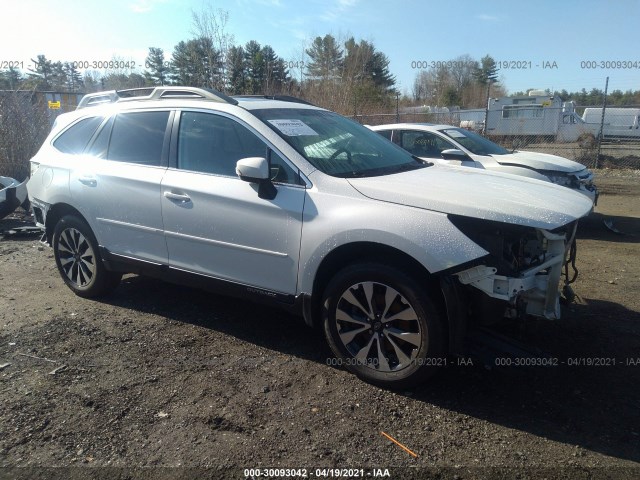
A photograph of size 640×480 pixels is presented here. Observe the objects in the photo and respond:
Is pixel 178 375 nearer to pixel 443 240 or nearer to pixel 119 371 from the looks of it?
pixel 119 371

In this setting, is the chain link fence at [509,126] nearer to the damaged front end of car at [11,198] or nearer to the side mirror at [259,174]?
the damaged front end of car at [11,198]

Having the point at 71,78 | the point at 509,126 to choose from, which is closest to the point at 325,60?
the point at 509,126

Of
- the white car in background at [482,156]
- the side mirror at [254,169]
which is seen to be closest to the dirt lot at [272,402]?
the side mirror at [254,169]

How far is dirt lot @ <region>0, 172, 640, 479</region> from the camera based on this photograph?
105 inches

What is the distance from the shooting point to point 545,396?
3.23m

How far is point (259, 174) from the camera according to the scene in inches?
137

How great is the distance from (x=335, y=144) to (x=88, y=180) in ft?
7.76

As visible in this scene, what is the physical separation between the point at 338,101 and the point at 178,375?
2099 centimetres

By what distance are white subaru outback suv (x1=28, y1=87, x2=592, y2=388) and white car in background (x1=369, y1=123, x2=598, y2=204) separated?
383cm

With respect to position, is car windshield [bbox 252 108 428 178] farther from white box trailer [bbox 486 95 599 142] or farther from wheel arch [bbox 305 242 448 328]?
white box trailer [bbox 486 95 599 142]

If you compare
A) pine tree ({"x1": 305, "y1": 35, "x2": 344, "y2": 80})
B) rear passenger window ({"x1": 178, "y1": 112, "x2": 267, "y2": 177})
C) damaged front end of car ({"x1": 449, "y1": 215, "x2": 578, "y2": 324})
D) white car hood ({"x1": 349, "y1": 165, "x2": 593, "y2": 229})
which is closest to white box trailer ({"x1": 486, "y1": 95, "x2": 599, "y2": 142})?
pine tree ({"x1": 305, "y1": 35, "x2": 344, "y2": 80})

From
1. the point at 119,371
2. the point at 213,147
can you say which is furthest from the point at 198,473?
the point at 213,147

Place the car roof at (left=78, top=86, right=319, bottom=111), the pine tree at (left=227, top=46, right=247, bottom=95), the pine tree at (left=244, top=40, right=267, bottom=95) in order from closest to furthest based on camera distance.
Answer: the car roof at (left=78, top=86, right=319, bottom=111) → the pine tree at (left=227, top=46, right=247, bottom=95) → the pine tree at (left=244, top=40, right=267, bottom=95)

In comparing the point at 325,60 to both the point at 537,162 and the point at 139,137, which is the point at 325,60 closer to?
the point at 537,162
